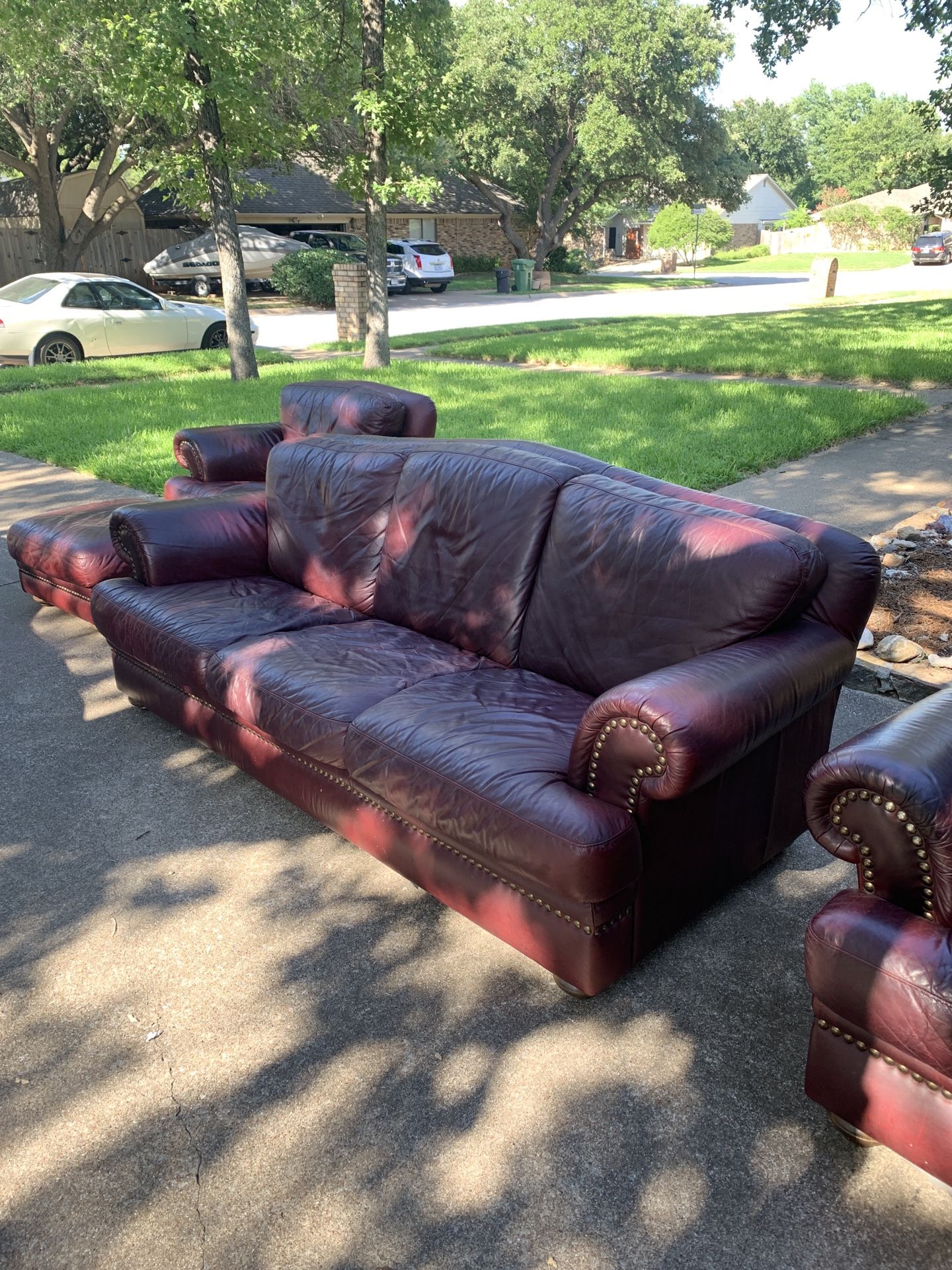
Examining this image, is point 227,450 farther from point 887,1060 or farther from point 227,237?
point 227,237

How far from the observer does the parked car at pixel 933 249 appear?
131ft

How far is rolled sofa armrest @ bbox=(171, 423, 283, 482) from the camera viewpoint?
5.66 metres

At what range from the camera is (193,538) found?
434 centimetres

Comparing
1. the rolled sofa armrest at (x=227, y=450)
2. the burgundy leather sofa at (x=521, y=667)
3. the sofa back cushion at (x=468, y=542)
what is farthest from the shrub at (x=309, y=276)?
the sofa back cushion at (x=468, y=542)

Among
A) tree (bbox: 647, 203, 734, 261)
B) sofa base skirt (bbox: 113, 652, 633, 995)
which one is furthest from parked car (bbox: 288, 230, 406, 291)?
sofa base skirt (bbox: 113, 652, 633, 995)

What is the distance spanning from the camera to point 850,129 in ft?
301

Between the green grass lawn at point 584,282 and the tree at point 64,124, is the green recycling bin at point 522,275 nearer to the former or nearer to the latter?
the green grass lawn at point 584,282

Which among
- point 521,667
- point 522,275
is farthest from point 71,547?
point 522,275

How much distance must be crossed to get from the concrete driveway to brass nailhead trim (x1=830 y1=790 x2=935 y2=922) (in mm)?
15550

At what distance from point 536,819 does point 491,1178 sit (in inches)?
31.4

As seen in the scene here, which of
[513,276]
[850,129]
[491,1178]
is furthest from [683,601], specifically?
[850,129]

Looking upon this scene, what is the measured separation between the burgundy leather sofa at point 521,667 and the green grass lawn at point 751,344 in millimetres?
9534

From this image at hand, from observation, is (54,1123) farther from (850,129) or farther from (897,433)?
(850,129)

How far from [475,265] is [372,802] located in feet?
127
